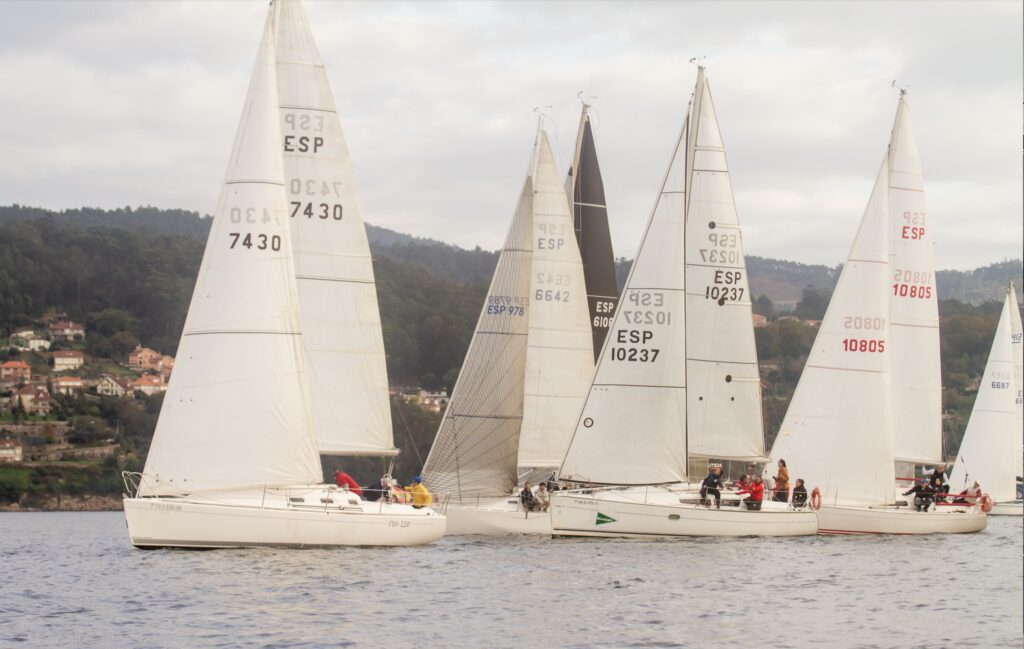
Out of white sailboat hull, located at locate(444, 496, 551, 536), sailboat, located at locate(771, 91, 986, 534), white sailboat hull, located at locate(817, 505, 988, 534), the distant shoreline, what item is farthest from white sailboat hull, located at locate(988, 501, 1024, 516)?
the distant shoreline

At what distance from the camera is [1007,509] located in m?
50.3

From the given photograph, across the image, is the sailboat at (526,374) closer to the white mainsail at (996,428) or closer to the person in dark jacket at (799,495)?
the person in dark jacket at (799,495)

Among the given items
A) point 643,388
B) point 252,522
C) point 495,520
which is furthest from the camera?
point 495,520

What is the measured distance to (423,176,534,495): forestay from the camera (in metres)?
34.1

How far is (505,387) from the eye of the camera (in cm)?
3472

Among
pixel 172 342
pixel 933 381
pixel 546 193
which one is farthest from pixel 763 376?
pixel 546 193

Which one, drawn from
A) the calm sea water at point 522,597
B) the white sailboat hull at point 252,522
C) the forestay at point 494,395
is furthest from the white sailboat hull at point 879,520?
the white sailboat hull at point 252,522

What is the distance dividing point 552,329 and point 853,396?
722cm

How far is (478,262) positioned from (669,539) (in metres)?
163

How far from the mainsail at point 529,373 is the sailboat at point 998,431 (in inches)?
759

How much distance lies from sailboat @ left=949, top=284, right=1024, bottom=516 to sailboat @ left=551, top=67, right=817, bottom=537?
705 inches

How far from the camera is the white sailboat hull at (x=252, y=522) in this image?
25.1 meters

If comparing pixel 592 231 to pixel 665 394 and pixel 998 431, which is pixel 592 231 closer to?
pixel 665 394

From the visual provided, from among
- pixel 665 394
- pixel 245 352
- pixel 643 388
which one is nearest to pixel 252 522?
pixel 245 352
